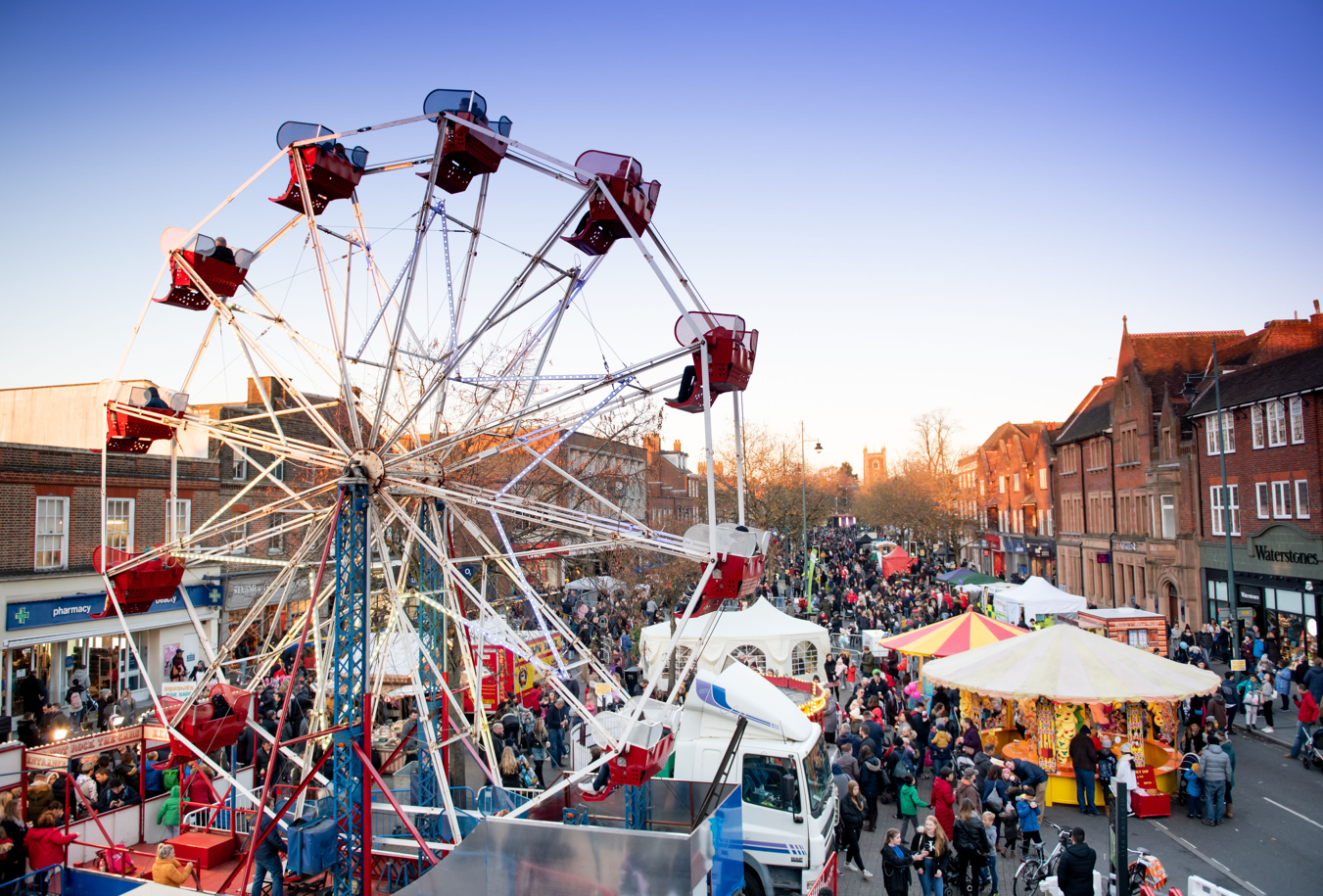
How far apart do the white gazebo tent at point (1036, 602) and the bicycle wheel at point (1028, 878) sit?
1780 cm

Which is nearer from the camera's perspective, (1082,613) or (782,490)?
(1082,613)

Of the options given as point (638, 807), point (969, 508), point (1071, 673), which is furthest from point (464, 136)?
point (969, 508)

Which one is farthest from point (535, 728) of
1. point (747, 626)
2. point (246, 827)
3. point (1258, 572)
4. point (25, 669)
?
point (1258, 572)

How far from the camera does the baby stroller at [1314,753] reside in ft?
55.1

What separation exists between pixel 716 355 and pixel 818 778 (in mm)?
5618

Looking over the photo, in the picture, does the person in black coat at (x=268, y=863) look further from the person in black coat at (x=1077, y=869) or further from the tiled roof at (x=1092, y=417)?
the tiled roof at (x=1092, y=417)

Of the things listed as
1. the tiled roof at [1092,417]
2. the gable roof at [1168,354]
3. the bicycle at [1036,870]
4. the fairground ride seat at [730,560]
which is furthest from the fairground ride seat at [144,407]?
the tiled roof at [1092,417]

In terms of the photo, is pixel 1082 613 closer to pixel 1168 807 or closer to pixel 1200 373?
pixel 1168 807

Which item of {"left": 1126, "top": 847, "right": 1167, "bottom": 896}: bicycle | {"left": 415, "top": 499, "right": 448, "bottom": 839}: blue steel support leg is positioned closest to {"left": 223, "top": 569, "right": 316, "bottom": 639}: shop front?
{"left": 415, "top": 499, "right": 448, "bottom": 839}: blue steel support leg

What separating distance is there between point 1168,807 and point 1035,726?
238 cm

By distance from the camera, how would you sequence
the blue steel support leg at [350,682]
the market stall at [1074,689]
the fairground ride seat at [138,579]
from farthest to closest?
the market stall at [1074,689]
the fairground ride seat at [138,579]
the blue steel support leg at [350,682]

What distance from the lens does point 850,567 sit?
5412 centimetres

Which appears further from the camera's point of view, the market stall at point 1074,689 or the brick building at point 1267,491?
the brick building at point 1267,491

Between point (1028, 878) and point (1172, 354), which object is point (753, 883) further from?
point (1172, 354)
